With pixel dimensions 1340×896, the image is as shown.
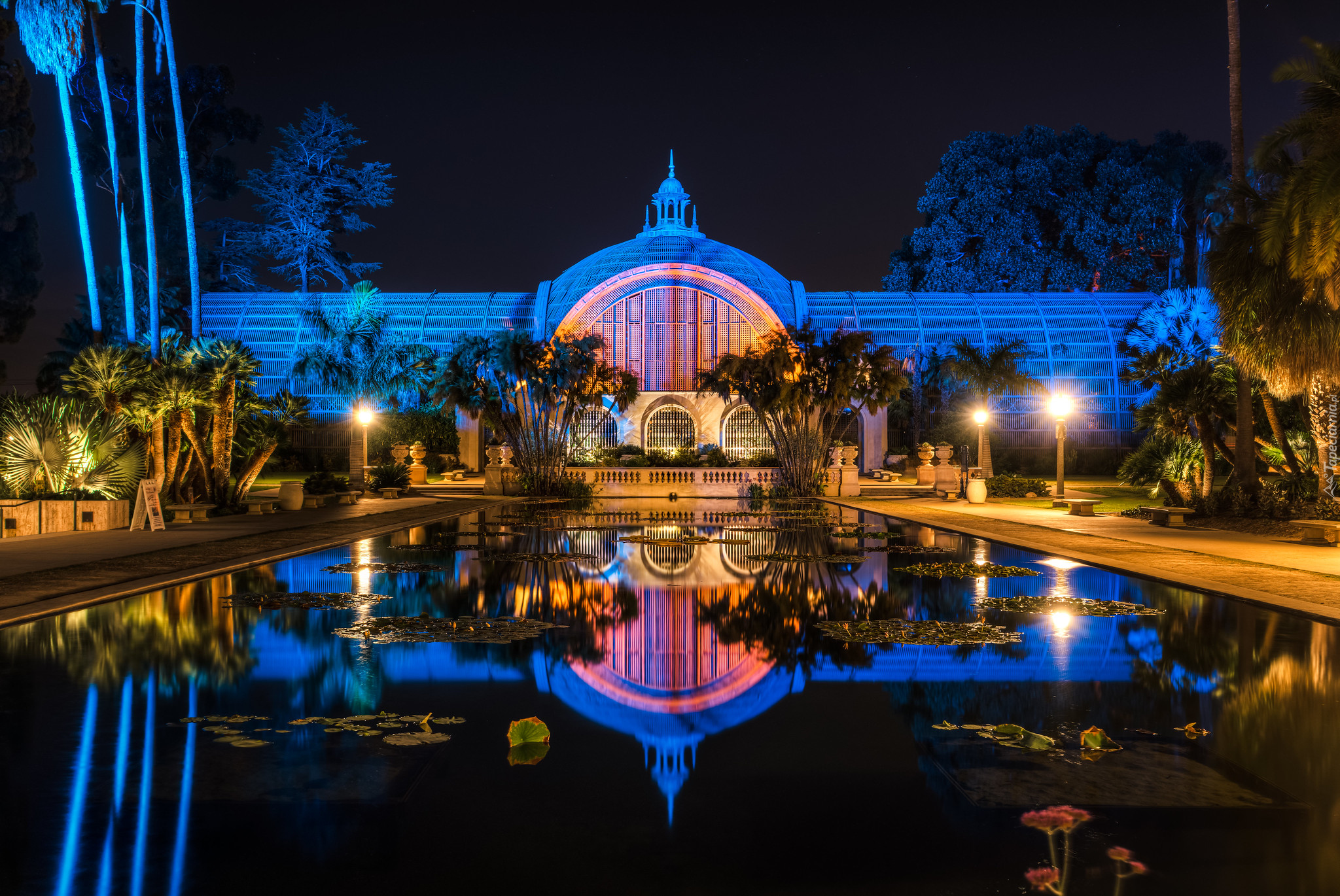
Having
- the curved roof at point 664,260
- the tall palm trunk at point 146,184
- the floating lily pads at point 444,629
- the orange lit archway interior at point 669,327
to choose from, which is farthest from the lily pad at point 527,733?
the curved roof at point 664,260

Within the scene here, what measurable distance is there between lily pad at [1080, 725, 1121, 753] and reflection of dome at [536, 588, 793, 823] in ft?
6.95

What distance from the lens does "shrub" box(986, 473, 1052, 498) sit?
3456 centimetres

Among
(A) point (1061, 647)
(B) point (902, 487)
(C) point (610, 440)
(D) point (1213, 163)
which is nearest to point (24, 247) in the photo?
(C) point (610, 440)

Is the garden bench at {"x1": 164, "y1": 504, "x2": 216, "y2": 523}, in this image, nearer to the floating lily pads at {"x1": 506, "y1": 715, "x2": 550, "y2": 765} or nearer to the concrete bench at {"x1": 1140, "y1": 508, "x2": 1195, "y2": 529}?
the floating lily pads at {"x1": 506, "y1": 715, "x2": 550, "y2": 765}

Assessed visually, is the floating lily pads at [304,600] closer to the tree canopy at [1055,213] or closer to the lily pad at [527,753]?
the lily pad at [527,753]

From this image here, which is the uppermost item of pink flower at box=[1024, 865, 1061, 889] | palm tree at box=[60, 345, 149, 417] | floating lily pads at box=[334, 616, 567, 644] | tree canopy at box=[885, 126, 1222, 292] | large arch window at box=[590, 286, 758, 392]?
tree canopy at box=[885, 126, 1222, 292]

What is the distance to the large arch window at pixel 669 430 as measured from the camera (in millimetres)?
47500

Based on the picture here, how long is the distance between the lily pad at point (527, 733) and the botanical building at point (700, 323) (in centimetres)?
3967

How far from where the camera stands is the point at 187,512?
74.5ft

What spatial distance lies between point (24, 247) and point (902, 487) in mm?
41859

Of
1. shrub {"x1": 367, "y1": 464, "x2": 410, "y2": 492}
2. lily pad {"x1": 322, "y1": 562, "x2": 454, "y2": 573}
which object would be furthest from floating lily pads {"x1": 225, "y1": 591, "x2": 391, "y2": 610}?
shrub {"x1": 367, "y1": 464, "x2": 410, "y2": 492}

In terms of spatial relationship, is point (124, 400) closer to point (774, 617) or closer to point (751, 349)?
point (774, 617)

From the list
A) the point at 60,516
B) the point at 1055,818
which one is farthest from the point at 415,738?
the point at 60,516

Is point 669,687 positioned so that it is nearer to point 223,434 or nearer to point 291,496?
point 223,434
